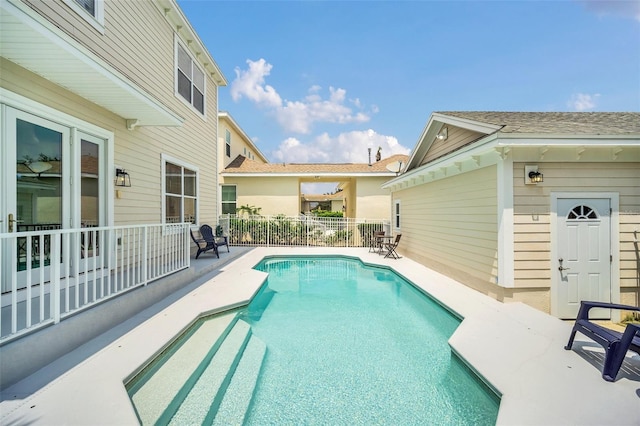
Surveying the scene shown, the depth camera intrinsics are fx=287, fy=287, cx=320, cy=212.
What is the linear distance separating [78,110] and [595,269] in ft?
30.3

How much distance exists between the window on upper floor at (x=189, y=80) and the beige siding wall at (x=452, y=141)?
24.7ft

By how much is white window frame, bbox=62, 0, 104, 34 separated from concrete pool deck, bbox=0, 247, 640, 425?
492 centimetres

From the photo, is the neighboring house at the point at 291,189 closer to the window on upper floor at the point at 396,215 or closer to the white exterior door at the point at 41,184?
the window on upper floor at the point at 396,215

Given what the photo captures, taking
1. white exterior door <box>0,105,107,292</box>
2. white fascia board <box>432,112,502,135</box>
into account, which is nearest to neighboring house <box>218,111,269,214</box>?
white exterior door <box>0,105,107,292</box>

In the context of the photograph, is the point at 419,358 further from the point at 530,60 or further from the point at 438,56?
the point at 438,56

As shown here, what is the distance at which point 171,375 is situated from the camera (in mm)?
3090

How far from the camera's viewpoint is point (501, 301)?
530 cm

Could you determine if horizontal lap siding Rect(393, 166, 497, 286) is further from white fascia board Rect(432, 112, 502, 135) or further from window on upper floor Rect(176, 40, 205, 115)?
window on upper floor Rect(176, 40, 205, 115)

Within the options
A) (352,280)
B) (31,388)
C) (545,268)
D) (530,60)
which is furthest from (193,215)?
(530,60)

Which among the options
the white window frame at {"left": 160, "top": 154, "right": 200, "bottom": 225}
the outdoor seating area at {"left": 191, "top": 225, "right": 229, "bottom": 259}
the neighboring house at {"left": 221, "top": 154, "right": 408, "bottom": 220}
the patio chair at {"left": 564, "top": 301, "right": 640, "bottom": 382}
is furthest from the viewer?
the neighboring house at {"left": 221, "top": 154, "right": 408, "bottom": 220}

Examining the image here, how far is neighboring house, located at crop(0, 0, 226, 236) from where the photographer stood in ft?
11.5

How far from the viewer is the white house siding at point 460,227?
563 centimetres

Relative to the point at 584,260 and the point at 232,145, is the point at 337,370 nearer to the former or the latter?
the point at 584,260

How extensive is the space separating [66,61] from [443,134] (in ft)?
Answer: 26.5
